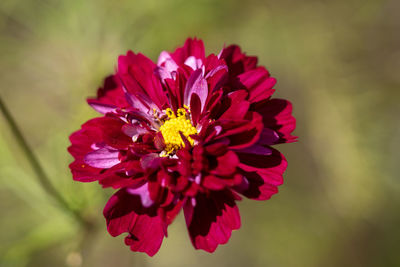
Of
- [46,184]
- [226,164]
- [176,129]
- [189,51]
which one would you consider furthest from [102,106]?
[46,184]

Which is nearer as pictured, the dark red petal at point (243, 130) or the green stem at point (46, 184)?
the dark red petal at point (243, 130)

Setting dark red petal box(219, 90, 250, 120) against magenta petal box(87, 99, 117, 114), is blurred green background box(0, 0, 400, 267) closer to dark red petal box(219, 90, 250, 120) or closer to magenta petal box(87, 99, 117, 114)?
magenta petal box(87, 99, 117, 114)

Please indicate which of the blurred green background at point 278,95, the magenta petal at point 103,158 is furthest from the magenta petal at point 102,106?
the blurred green background at point 278,95

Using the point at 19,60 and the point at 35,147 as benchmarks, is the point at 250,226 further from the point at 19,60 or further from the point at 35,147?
the point at 19,60

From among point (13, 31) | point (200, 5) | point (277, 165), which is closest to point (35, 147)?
point (13, 31)

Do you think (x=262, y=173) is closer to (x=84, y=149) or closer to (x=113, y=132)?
(x=113, y=132)

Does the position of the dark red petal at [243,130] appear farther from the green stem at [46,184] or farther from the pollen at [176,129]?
the green stem at [46,184]
